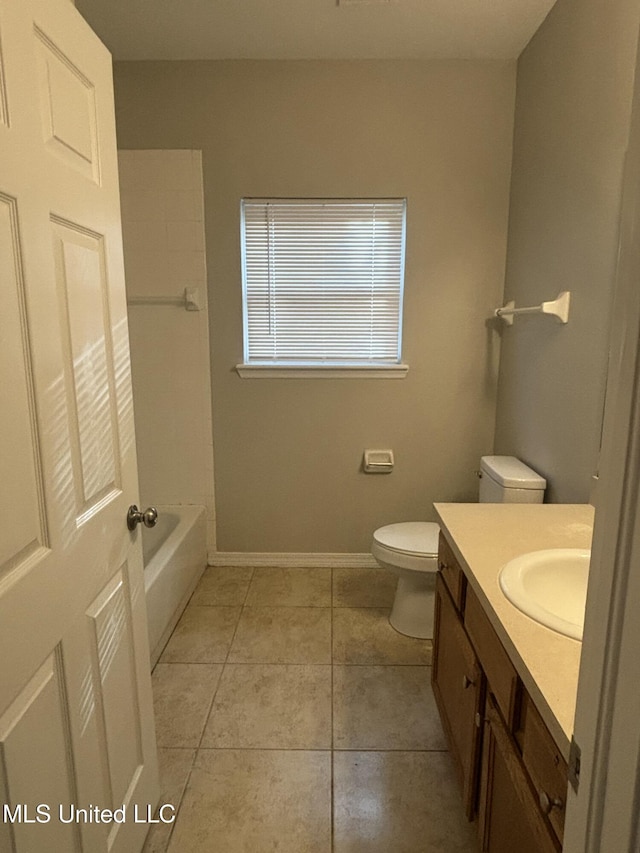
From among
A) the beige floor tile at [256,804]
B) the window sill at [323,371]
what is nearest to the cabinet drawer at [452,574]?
the beige floor tile at [256,804]

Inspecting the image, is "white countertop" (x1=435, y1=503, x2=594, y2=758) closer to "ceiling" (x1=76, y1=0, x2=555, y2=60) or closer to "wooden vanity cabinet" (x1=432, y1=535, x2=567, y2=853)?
"wooden vanity cabinet" (x1=432, y1=535, x2=567, y2=853)

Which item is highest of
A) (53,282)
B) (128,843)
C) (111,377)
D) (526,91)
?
(526,91)

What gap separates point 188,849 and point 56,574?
3.29 feet

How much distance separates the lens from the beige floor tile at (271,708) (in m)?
1.77

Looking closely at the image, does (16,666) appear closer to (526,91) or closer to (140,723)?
(140,723)

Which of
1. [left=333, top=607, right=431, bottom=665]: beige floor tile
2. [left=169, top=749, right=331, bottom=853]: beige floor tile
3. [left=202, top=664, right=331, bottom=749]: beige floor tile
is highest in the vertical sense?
[left=333, top=607, right=431, bottom=665]: beige floor tile

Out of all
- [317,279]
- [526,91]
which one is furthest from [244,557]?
[526,91]

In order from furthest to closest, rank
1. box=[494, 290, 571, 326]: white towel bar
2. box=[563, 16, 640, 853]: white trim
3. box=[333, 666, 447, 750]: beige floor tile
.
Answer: box=[494, 290, 571, 326]: white towel bar → box=[333, 666, 447, 750]: beige floor tile → box=[563, 16, 640, 853]: white trim

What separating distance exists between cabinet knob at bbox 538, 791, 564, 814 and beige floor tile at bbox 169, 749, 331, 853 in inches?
32.3

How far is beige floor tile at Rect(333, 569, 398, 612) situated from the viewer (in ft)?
8.69

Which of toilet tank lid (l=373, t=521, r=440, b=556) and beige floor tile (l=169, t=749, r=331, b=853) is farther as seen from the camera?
toilet tank lid (l=373, t=521, r=440, b=556)

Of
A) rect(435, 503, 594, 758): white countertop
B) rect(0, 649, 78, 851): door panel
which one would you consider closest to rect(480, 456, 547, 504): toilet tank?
rect(435, 503, 594, 758): white countertop

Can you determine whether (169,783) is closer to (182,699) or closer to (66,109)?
(182,699)

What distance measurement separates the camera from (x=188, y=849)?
4.58 feet
